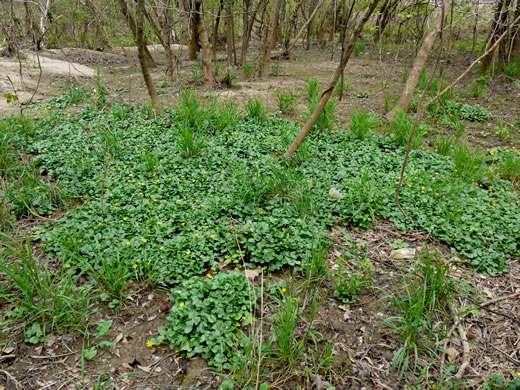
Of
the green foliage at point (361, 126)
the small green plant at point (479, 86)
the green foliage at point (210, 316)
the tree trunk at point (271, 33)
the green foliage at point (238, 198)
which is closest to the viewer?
the green foliage at point (210, 316)

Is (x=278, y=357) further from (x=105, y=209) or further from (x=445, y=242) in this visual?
(x=105, y=209)

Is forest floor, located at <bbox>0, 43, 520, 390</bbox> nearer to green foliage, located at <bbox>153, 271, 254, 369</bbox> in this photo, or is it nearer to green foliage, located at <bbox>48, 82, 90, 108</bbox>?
green foliage, located at <bbox>153, 271, 254, 369</bbox>

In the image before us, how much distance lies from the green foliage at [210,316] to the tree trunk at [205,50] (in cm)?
427

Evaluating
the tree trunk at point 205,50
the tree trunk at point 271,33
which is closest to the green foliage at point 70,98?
the tree trunk at point 205,50

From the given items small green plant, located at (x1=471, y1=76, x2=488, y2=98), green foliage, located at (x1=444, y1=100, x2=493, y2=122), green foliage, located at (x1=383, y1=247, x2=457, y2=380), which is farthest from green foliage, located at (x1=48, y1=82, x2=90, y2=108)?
small green plant, located at (x1=471, y1=76, x2=488, y2=98)

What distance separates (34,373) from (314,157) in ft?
→ 10.1

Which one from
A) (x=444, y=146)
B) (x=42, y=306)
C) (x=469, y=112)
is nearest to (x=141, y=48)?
(x=42, y=306)

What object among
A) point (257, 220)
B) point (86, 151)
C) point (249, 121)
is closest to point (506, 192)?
point (257, 220)

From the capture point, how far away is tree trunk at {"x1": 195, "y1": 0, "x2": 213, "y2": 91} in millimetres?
5316

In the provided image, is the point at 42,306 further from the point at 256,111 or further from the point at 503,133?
the point at 503,133

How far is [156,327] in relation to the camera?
2.16 metres

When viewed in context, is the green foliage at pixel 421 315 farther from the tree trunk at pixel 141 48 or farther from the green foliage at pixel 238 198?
the tree trunk at pixel 141 48

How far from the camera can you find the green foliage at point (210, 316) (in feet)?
6.43

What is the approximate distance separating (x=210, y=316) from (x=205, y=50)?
15.8 ft
